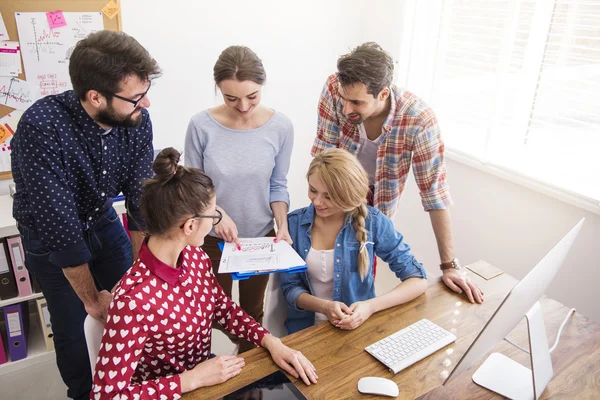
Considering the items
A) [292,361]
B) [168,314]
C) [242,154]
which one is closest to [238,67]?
[242,154]

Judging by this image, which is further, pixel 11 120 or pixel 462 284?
pixel 11 120

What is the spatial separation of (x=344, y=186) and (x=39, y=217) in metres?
0.97

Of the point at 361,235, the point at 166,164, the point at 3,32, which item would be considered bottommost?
the point at 361,235

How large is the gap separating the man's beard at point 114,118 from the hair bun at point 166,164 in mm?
305

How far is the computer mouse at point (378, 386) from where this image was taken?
→ 1267 mm

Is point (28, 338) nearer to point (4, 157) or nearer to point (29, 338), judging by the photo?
point (29, 338)

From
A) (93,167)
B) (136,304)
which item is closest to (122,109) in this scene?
(93,167)

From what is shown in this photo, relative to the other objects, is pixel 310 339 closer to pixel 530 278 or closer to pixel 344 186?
pixel 344 186

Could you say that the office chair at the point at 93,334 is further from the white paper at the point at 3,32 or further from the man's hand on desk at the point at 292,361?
the white paper at the point at 3,32

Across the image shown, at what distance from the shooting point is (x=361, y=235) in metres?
1.71

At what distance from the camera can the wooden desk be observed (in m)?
1.30

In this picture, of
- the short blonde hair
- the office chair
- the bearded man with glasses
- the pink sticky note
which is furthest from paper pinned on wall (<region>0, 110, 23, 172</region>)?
the short blonde hair

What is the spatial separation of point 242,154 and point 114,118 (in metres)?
0.56

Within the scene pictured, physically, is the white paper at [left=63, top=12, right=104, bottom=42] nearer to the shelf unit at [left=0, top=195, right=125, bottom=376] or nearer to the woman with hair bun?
the shelf unit at [left=0, top=195, right=125, bottom=376]
